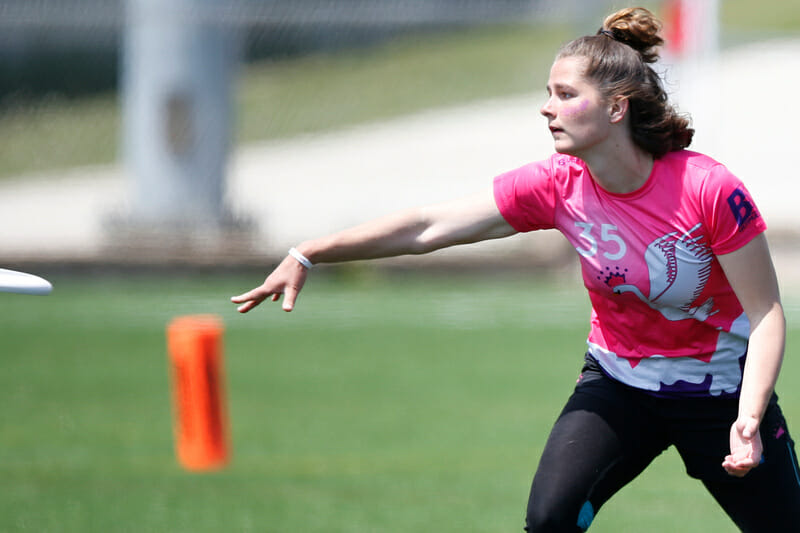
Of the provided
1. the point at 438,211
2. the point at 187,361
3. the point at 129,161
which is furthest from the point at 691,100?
the point at 438,211

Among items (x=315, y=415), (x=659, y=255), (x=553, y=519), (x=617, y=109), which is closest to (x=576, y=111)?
(x=617, y=109)

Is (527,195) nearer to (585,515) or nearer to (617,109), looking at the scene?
(617,109)

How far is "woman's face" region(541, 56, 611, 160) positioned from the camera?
12.0 ft

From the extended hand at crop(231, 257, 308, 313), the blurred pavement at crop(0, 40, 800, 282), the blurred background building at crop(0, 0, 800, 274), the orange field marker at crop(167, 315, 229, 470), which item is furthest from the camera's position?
the blurred pavement at crop(0, 40, 800, 282)

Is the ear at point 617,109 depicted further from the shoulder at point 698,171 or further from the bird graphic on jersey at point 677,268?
the bird graphic on jersey at point 677,268

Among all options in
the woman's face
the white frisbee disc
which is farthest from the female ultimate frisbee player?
the white frisbee disc

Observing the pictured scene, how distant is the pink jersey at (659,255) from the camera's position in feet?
12.0

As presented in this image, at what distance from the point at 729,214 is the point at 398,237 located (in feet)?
3.64

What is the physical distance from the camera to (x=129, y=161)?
646 inches

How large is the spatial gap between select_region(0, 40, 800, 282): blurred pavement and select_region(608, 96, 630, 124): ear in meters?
11.4

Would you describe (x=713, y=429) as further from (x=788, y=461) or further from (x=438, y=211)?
(x=438, y=211)

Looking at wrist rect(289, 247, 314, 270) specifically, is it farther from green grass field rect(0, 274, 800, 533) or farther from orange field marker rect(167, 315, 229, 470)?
orange field marker rect(167, 315, 229, 470)

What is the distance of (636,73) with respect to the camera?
3699 mm

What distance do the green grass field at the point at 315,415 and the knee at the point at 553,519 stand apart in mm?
1991
